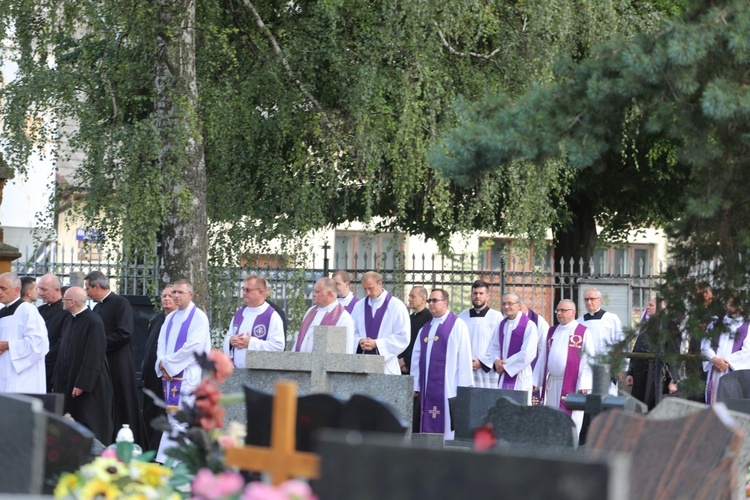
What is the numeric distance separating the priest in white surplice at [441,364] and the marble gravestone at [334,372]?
3.07m

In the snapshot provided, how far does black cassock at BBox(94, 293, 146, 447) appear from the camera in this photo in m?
12.9

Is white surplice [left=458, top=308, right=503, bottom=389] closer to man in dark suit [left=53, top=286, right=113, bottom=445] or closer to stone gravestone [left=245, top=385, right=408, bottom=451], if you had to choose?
man in dark suit [left=53, top=286, right=113, bottom=445]

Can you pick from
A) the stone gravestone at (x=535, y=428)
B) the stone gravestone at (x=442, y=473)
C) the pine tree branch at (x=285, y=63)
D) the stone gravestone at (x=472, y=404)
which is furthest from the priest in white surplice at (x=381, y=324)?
the stone gravestone at (x=442, y=473)

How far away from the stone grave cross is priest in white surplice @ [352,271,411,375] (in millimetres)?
2720

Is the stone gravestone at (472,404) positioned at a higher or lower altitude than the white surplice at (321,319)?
lower

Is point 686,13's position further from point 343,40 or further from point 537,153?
point 343,40

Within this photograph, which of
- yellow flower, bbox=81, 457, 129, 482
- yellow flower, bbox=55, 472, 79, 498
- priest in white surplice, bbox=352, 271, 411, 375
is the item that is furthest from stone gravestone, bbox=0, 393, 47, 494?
priest in white surplice, bbox=352, 271, 411, 375

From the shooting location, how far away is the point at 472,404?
956 centimetres

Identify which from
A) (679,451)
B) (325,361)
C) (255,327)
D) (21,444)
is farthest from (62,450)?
(255,327)

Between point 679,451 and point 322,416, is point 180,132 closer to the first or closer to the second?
point 322,416

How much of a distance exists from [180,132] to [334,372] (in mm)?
4157

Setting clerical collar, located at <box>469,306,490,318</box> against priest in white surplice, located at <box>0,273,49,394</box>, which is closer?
priest in white surplice, located at <box>0,273,49,394</box>

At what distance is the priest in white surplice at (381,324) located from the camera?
1297cm

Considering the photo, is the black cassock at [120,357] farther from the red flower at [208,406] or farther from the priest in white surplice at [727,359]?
the red flower at [208,406]
